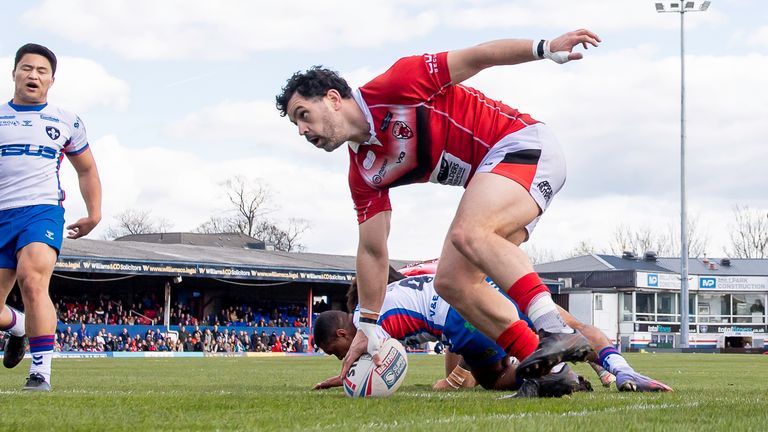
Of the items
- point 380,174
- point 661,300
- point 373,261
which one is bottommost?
point 661,300

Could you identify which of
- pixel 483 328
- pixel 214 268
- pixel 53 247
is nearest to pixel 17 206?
pixel 53 247

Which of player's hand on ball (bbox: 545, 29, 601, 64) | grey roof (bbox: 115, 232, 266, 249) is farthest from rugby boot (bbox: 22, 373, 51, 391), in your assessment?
→ grey roof (bbox: 115, 232, 266, 249)

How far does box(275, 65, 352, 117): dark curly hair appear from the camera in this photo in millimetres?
5703

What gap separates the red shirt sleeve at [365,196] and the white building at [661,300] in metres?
51.9

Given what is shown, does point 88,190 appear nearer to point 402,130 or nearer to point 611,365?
point 402,130

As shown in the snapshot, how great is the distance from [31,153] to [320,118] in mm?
2488

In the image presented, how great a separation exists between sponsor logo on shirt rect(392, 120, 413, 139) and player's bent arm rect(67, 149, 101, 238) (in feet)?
9.36

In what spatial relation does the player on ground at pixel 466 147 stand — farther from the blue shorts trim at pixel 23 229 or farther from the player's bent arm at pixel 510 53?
the blue shorts trim at pixel 23 229

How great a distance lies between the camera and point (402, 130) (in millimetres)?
5730

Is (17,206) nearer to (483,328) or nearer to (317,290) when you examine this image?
(483,328)

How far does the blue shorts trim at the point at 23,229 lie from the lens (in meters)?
6.90

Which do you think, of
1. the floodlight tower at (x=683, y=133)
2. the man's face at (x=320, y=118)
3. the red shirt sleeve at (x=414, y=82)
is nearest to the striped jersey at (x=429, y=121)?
the red shirt sleeve at (x=414, y=82)

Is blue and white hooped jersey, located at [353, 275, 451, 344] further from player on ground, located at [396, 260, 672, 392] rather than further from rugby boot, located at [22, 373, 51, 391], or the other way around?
rugby boot, located at [22, 373, 51, 391]

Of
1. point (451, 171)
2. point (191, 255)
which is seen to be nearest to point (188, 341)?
point (191, 255)
